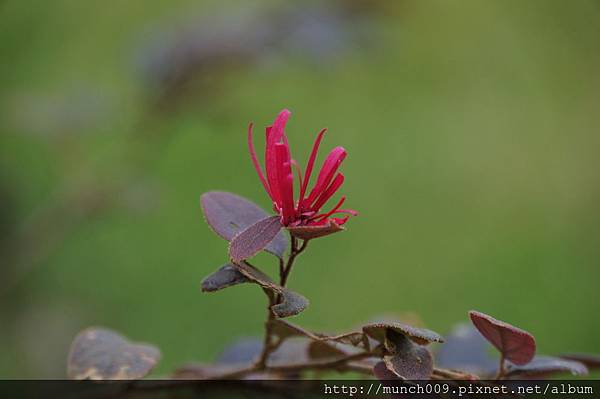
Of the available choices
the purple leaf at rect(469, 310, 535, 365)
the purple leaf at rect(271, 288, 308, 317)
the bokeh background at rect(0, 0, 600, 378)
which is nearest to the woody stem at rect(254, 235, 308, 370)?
the purple leaf at rect(271, 288, 308, 317)

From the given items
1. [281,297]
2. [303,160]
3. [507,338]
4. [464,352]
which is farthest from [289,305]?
[303,160]

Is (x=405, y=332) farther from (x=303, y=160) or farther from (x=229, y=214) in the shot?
(x=303, y=160)

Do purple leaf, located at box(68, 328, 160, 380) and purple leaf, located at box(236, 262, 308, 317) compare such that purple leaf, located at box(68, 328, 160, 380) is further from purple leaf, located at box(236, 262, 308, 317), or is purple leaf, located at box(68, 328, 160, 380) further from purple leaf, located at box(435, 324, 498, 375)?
purple leaf, located at box(435, 324, 498, 375)

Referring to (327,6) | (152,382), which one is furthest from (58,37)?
(152,382)

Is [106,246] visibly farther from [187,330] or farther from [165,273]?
[187,330]

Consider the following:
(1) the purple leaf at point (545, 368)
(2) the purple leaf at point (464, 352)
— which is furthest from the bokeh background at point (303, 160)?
(1) the purple leaf at point (545, 368)
